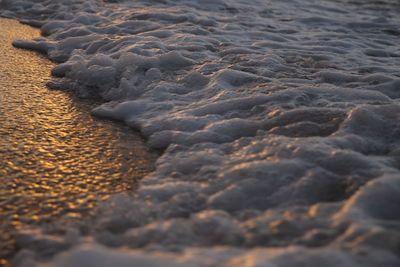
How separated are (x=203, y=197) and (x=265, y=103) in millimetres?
901

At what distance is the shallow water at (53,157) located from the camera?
55.2 inches

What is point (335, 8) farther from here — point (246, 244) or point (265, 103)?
point (246, 244)

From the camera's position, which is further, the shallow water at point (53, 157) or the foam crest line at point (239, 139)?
the shallow water at point (53, 157)

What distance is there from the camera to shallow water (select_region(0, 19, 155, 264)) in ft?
4.60

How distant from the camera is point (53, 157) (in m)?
1.71

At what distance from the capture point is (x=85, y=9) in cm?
439

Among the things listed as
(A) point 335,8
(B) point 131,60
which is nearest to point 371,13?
(A) point 335,8

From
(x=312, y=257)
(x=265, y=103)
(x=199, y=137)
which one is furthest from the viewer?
(x=265, y=103)

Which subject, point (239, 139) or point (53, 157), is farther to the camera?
point (239, 139)

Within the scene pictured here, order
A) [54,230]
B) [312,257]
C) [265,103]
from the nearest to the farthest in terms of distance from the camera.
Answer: [312,257] < [54,230] < [265,103]

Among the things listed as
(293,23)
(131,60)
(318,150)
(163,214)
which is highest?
(293,23)

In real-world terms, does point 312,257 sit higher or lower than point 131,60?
lower

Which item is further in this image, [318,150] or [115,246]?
[318,150]

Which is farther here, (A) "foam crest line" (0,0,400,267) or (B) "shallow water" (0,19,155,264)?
(B) "shallow water" (0,19,155,264)
